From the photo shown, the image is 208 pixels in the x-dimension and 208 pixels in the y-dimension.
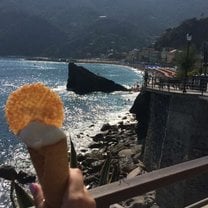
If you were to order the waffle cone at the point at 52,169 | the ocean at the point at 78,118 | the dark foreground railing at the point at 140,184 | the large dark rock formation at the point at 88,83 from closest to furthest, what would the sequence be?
the waffle cone at the point at 52,169, the dark foreground railing at the point at 140,184, the ocean at the point at 78,118, the large dark rock formation at the point at 88,83

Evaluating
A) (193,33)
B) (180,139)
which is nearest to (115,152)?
(180,139)

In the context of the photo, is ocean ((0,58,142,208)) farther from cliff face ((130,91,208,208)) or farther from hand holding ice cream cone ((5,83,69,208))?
hand holding ice cream cone ((5,83,69,208))

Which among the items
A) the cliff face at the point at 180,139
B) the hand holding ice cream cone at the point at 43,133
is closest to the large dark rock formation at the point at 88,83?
the cliff face at the point at 180,139

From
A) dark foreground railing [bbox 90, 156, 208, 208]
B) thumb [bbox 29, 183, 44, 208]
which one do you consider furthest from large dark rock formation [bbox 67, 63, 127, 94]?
thumb [bbox 29, 183, 44, 208]

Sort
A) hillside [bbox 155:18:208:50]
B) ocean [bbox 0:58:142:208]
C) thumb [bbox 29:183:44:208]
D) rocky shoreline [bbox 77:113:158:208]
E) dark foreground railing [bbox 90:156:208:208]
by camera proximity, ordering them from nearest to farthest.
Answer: thumb [bbox 29:183:44:208], dark foreground railing [bbox 90:156:208:208], rocky shoreline [bbox 77:113:158:208], ocean [bbox 0:58:142:208], hillside [bbox 155:18:208:50]

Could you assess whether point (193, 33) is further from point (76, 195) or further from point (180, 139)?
point (76, 195)

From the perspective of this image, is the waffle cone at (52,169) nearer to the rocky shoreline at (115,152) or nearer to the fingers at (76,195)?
the fingers at (76,195)
